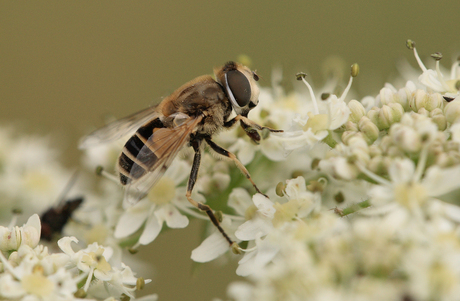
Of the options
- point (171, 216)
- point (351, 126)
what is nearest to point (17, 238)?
point (171, 216)

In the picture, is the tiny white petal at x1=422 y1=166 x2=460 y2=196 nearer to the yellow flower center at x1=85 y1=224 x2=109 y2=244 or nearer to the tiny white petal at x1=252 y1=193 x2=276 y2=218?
the tiny white petal at x1=252 y1=193 x2=276 y2=218

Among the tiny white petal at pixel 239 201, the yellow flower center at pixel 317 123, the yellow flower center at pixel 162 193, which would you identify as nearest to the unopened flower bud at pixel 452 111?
the yellow flower center at pixel 317 123

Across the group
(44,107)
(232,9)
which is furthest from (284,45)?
(44,107)

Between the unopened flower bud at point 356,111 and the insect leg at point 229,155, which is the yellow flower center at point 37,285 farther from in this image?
the unopened flower bud at point 356,111

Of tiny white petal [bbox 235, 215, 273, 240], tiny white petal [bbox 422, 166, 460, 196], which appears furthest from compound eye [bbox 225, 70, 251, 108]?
tiny white petal [bbox 422, 166, 460, 196]

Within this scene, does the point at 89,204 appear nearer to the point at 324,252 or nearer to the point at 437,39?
the point at 324,252
